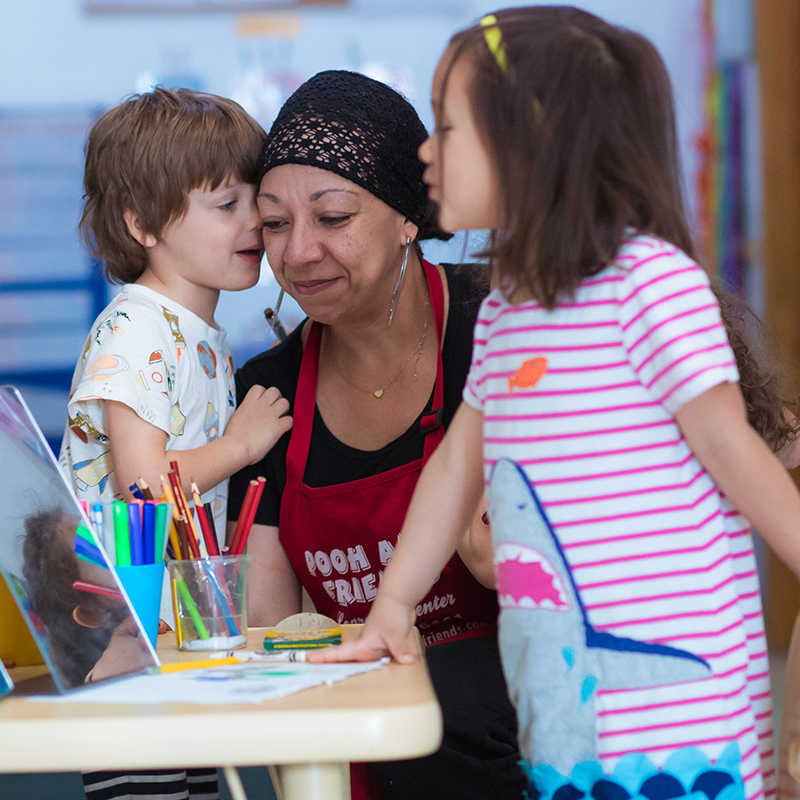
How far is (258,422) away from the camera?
118 cm

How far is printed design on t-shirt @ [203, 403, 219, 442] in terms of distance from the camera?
46.1 inches

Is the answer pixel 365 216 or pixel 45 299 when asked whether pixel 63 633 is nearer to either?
pixel 365 216

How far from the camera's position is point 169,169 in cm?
117

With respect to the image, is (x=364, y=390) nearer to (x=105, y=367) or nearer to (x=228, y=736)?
(x=105, y=367)

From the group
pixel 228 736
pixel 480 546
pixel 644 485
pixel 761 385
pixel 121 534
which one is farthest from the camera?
pixel 480 546

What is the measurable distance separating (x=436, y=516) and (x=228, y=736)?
0.29 m

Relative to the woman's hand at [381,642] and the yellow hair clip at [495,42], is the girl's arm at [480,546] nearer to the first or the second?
the woman's hand at [381,642]

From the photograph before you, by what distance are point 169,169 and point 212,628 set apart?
0.61 metres

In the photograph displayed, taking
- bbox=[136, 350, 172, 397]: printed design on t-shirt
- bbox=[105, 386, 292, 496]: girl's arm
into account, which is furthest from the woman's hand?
bbox=[136, 350, 172, 397]: printed design on t-shirt

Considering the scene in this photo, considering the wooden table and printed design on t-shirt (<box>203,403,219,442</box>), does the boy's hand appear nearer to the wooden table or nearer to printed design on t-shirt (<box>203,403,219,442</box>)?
printed design on t-shirt (<box>203,403,219,442</box>)

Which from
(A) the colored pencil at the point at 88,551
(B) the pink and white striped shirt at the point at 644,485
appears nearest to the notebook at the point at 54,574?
(A) the colored pencil at the point at 88,551

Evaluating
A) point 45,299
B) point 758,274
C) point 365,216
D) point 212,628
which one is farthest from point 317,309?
point 758,274

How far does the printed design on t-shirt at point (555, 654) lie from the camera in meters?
0.66

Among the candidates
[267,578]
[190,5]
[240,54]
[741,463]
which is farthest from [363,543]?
[190,5]
